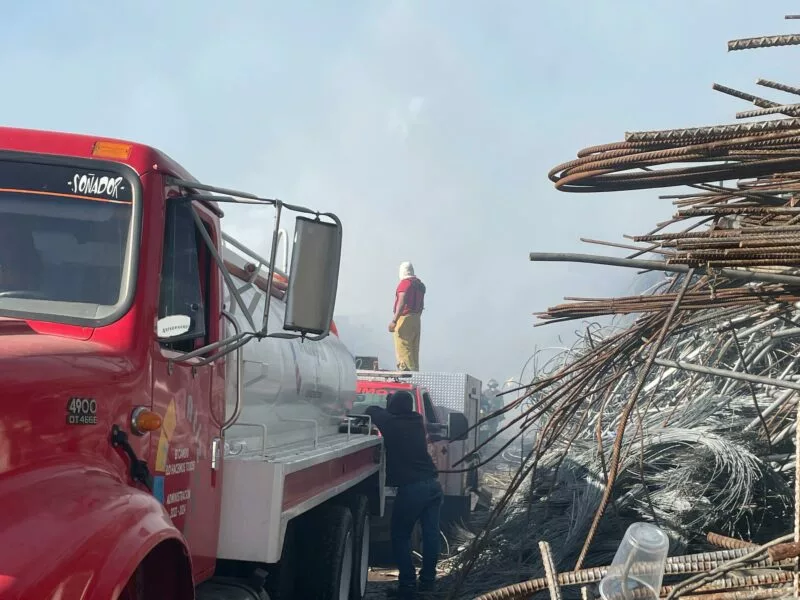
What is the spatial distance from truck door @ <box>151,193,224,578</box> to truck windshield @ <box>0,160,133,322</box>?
22cm

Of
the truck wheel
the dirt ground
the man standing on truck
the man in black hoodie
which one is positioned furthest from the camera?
the man standing on truck

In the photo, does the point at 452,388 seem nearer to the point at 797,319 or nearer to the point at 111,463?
the point at 797,319

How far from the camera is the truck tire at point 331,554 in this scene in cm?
619

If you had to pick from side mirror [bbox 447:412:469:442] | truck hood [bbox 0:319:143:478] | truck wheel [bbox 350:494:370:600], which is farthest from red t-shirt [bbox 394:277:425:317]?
truck hood [bbox 0:319:143:478]

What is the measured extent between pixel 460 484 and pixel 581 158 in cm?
874

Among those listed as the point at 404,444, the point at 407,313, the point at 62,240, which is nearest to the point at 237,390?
the point at 62,240

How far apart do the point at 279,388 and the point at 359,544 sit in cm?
183

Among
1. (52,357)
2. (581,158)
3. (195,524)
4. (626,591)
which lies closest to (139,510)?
(52,357)

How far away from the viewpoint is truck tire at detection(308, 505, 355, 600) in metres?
6.19

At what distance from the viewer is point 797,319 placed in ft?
22.1

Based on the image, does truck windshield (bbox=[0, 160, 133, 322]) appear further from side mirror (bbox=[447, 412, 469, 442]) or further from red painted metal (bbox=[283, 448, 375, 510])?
side mirror (bbox=[447, 412, 469, 442])

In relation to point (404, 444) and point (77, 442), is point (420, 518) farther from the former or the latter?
point (77, 442)

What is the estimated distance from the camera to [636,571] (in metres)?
3.30

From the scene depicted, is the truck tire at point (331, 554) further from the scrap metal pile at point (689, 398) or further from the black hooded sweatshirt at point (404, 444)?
the black hooded sweatshirt at point (404, 444)
